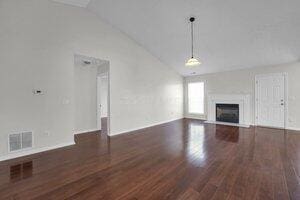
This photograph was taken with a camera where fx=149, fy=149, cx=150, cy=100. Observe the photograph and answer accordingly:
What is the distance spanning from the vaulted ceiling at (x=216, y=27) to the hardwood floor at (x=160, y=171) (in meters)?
2.93

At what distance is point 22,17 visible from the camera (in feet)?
11.0

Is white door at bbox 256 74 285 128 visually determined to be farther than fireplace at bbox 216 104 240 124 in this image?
No

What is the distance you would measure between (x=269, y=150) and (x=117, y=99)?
4.41m

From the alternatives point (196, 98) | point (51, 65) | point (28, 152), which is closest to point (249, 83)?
point (196, 98)

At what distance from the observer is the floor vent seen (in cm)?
323

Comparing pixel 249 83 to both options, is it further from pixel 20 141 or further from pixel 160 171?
pixel 20 141

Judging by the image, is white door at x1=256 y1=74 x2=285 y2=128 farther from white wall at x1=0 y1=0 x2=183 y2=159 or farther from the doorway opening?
the doorway opening

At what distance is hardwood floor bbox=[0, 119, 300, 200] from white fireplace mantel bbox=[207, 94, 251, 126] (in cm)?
217

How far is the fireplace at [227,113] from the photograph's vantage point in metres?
6.53

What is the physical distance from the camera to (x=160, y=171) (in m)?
2.61

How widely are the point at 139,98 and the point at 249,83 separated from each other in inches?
186

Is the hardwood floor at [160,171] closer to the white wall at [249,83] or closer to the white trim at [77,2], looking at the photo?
the white wall at [249,83]

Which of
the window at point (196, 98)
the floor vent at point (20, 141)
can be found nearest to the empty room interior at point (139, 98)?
the floor vent at point (20, 141)

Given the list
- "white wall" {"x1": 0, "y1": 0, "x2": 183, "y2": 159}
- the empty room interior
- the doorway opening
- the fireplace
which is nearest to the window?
the fireplace
